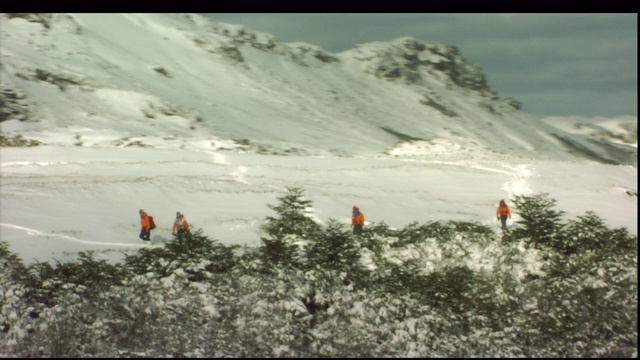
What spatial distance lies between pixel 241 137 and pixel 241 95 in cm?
3342

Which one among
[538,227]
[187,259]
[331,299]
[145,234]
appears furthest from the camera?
[145,234]

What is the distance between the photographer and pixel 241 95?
121625 millimetres

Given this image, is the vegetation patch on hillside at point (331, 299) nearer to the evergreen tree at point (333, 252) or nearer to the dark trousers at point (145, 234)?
the evergreen tree at point (333, 252)

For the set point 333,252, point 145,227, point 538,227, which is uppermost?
point 538,227

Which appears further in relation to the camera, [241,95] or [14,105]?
[241,95]

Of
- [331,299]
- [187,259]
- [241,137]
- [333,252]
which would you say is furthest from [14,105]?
[331,299]

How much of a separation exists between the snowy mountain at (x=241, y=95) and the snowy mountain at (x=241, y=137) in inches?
17.5

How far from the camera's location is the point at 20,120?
78.2 m

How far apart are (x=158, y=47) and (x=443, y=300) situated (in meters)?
122

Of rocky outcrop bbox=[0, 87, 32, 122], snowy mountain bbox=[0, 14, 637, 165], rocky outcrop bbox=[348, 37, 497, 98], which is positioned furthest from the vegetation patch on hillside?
rocky outcrop bbox=[348, 37, 497, 98]

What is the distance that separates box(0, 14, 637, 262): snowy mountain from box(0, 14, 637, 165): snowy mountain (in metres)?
0.45

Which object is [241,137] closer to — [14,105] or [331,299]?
[14,105]

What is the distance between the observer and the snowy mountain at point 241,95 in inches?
3460

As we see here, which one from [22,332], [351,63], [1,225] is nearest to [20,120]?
[1,225]
